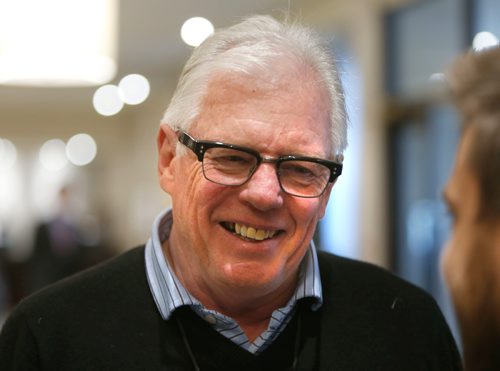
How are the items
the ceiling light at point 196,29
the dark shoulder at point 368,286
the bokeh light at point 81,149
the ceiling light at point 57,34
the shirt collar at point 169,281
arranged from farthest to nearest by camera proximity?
the bokeh light at point 81,149, the ceiling light at point 196,29, the ceiling light at point 57,34, the dark shoulder at point 368,286, the shirt collar at point 169,281

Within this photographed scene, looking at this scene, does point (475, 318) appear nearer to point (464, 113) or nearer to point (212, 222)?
point (464, 113)

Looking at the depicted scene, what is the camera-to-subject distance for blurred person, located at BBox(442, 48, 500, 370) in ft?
3.88

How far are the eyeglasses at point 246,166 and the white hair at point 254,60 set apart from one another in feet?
0.26

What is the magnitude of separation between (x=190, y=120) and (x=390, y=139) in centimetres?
629

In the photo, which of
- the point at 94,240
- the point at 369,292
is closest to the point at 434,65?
the point at 369,292

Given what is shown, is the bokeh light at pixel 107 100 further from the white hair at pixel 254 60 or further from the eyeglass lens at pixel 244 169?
the eyeglass lens at pixel 244 169

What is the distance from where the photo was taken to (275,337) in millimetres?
1750

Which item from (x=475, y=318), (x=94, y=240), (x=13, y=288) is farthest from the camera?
(x=94, y=240)

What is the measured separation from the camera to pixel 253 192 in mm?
1606

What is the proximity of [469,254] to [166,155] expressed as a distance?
820 millimetres

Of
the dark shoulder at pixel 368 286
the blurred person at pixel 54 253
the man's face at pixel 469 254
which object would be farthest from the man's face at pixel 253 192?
the blurred person at pixel 54 253

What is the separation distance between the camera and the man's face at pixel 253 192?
1625 millimetres

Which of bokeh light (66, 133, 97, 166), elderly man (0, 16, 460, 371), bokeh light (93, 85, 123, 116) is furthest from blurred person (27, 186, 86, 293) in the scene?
bokeh light (66, 133, 97, 166)

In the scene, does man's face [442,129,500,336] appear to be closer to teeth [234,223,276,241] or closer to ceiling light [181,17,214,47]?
teeth [234,223,276,241]
